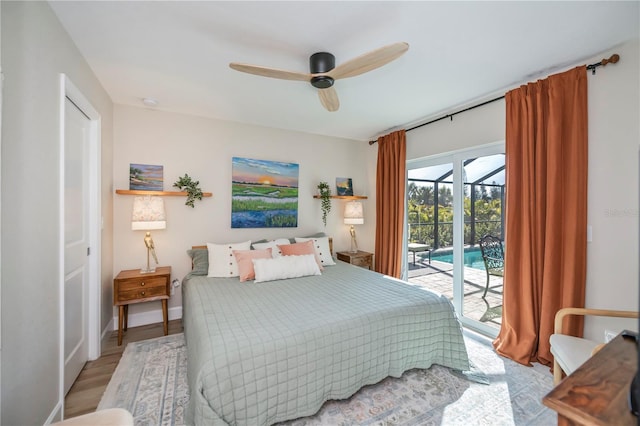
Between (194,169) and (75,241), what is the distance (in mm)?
1525

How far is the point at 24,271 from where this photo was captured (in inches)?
51.6

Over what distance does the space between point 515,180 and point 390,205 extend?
165 centimetres

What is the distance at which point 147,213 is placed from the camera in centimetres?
282

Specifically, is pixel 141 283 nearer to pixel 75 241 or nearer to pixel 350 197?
pixel 75 241

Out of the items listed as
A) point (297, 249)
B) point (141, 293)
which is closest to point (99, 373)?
point (141, 293)

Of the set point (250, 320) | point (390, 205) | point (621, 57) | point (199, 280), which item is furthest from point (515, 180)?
point (199, 280)

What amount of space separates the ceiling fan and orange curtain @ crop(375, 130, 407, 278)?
1.88m

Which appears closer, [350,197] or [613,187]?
[613,187]

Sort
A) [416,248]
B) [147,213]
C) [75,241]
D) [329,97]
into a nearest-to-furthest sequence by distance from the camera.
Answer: [75,241] < [329,97] < [147,213] < [416,248]

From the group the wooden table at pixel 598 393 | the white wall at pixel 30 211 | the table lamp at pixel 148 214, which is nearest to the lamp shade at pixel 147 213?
the table lamp at pixel 148 214

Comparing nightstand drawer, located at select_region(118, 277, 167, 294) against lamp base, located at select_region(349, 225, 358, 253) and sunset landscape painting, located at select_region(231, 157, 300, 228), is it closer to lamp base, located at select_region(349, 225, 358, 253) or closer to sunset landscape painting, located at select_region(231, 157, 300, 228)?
sunset landscape painting, located at select_region(231, 157, 300, 228)

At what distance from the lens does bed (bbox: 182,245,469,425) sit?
4.70ft

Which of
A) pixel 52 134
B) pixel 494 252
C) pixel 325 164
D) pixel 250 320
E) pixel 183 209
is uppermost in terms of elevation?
pixel 325 164

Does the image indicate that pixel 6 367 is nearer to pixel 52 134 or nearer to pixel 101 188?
pixel 52 134
